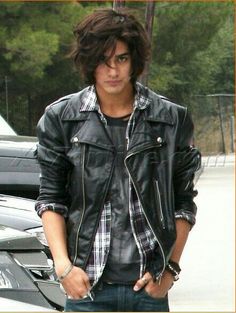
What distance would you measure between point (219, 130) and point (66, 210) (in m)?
29.0

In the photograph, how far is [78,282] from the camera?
306cm

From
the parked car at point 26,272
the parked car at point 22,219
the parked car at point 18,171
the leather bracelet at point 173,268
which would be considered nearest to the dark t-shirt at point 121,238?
the leather bracelet at point 173,268

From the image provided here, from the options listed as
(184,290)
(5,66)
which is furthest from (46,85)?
(184,290)

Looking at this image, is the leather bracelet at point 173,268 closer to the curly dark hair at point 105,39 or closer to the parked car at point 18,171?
the curly dark hair at point 105,39

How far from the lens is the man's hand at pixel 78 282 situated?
305 cm

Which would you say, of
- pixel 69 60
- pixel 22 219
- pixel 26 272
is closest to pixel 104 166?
pixel 26 272

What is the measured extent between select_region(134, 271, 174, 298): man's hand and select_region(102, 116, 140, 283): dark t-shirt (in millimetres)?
26

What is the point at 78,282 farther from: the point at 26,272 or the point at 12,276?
the point at 26,272

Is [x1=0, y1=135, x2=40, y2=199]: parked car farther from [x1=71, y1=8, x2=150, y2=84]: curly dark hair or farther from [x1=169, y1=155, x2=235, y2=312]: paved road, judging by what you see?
[x1=71, y1=8, x2=150, y2=84]: curly dark hair

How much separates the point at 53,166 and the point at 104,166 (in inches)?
8.0

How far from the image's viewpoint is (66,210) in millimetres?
3186

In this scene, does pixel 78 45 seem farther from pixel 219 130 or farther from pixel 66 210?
pixel 219 130

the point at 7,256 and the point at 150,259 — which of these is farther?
the point at 7,256

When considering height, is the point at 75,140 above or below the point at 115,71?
below
